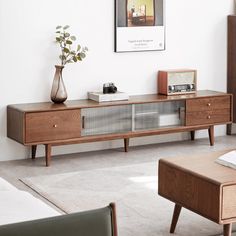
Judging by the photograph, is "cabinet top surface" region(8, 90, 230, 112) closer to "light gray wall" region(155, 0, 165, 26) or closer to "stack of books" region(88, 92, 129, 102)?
"stack of books" region(88, 92, 129, 102)

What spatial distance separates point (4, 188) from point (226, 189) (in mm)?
1115

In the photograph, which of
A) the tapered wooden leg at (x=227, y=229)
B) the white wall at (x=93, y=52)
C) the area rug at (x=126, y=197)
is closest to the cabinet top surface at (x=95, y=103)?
the white wall at (x=93, y=52)

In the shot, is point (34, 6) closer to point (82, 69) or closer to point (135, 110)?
point (82, 69)

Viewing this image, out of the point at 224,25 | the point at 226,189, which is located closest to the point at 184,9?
the point at 224,25

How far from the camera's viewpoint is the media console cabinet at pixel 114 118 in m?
5.42

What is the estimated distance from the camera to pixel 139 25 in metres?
6.14

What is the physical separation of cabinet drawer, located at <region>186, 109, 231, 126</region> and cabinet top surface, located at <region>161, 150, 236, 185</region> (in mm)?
2106

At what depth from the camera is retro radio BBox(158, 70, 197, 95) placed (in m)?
6.20

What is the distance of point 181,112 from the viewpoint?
6.14 metres

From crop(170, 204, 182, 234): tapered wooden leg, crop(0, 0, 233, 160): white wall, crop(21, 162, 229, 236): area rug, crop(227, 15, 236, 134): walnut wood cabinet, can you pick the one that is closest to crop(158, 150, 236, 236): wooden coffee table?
crop(170, 204, 182, 234): tapered wooden leg

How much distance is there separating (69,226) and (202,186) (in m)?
1.52

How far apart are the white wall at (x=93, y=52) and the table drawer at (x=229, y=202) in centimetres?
268

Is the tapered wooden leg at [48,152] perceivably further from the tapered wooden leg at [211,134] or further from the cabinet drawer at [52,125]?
the tapered wooden leg at [211,134]

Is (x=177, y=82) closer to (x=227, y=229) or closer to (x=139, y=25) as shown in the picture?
(x=139, y=25)
